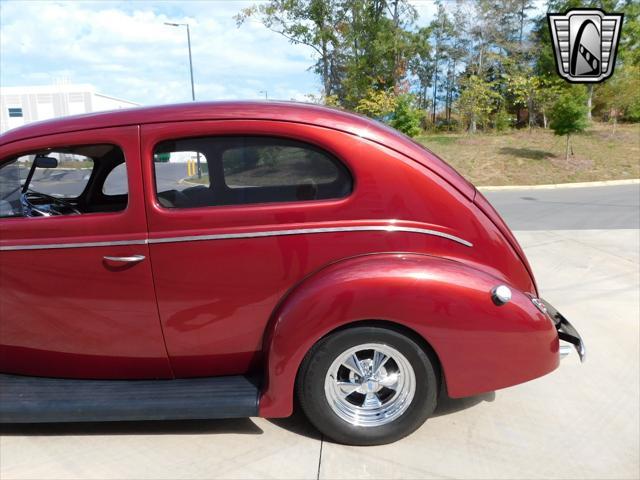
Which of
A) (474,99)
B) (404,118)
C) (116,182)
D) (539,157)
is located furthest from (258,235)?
(474,99)

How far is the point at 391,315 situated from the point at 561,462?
43.5 inches

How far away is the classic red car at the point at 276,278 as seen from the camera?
2.32m

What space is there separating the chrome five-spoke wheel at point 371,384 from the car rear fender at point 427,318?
18 cm

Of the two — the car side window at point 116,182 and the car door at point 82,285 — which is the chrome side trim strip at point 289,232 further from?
the car side window at point 116,182

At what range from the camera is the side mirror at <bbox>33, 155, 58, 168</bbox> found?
2.68m

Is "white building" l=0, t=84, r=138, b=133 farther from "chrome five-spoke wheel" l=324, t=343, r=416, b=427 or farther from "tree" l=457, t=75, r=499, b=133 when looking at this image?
"chrome five-spoke wheel" l=324, t=343, r=416, b=427

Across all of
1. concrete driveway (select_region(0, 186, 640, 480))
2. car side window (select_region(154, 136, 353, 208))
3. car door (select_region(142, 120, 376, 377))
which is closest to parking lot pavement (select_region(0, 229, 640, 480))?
concrete driveway (select_region(0, 186, 640, 480))

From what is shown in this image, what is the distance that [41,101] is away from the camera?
6812cm

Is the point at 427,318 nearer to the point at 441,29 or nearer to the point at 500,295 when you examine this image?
the point at 500,295

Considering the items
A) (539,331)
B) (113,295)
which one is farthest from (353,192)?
(113,295)

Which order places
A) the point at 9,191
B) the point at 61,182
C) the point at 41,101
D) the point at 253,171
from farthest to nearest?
the point at 41,101 → the point at 61,182 → the point at 9,191 → the point at 253,171

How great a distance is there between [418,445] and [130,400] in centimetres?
149

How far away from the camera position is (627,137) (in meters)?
21.7

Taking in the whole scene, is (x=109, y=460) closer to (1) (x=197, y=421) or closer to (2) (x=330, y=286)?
(1) (x=197, y=421)
